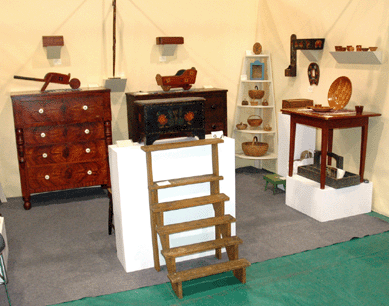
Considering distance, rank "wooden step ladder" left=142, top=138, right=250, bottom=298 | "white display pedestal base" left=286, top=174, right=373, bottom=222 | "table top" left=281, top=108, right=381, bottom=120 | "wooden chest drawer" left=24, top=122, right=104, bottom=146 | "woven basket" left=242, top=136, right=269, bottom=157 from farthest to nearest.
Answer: "woven basket" left=242, top=136, right=269, bottom=157, "wooden chest drawer" left=24, top=122, right=104, bottom=146, "white display pedestal base" left=286, top=174, right=373, bottom=222, "table top" left=281, top=108, right=381, bottom=120, "wooden step ladder" left=142, top=138, right=250, bottom=298

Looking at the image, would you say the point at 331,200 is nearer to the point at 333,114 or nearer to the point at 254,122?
the point at 333,114

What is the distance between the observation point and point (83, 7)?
5.30 m

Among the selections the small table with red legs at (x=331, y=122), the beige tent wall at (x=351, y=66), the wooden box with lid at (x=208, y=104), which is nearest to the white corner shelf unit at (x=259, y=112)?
the beige tent wall at (x=351, y=66)

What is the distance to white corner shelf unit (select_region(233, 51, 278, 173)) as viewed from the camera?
5.90m

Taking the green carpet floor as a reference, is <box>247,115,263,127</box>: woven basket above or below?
above

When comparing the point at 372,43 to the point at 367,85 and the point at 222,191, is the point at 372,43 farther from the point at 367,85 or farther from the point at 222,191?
the point at 222,191

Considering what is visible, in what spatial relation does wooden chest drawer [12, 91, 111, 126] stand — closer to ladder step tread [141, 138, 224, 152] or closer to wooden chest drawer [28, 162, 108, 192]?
wooden chest drawer [28, 162, 108, 192]

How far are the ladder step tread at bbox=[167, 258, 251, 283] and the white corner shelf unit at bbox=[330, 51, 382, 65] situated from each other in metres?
2.39

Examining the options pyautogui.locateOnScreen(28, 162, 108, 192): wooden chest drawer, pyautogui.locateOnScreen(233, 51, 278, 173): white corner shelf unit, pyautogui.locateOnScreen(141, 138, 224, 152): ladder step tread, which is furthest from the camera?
pyautogui.locateOnScreen(233, 51, 278, 173): white corner shelf unit

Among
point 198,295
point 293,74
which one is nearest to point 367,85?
point 293,74

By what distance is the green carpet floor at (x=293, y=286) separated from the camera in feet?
9.64

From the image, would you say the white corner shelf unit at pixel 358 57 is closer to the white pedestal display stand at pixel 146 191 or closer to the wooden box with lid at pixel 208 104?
the wooden box with lid at pixel 208 104

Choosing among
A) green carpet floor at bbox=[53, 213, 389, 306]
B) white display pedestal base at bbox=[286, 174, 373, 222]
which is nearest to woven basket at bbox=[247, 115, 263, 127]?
white display pedestal base at bbox=[286, 174, 373, 222]

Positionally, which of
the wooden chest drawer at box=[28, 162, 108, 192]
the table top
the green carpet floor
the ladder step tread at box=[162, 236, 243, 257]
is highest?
the table top
